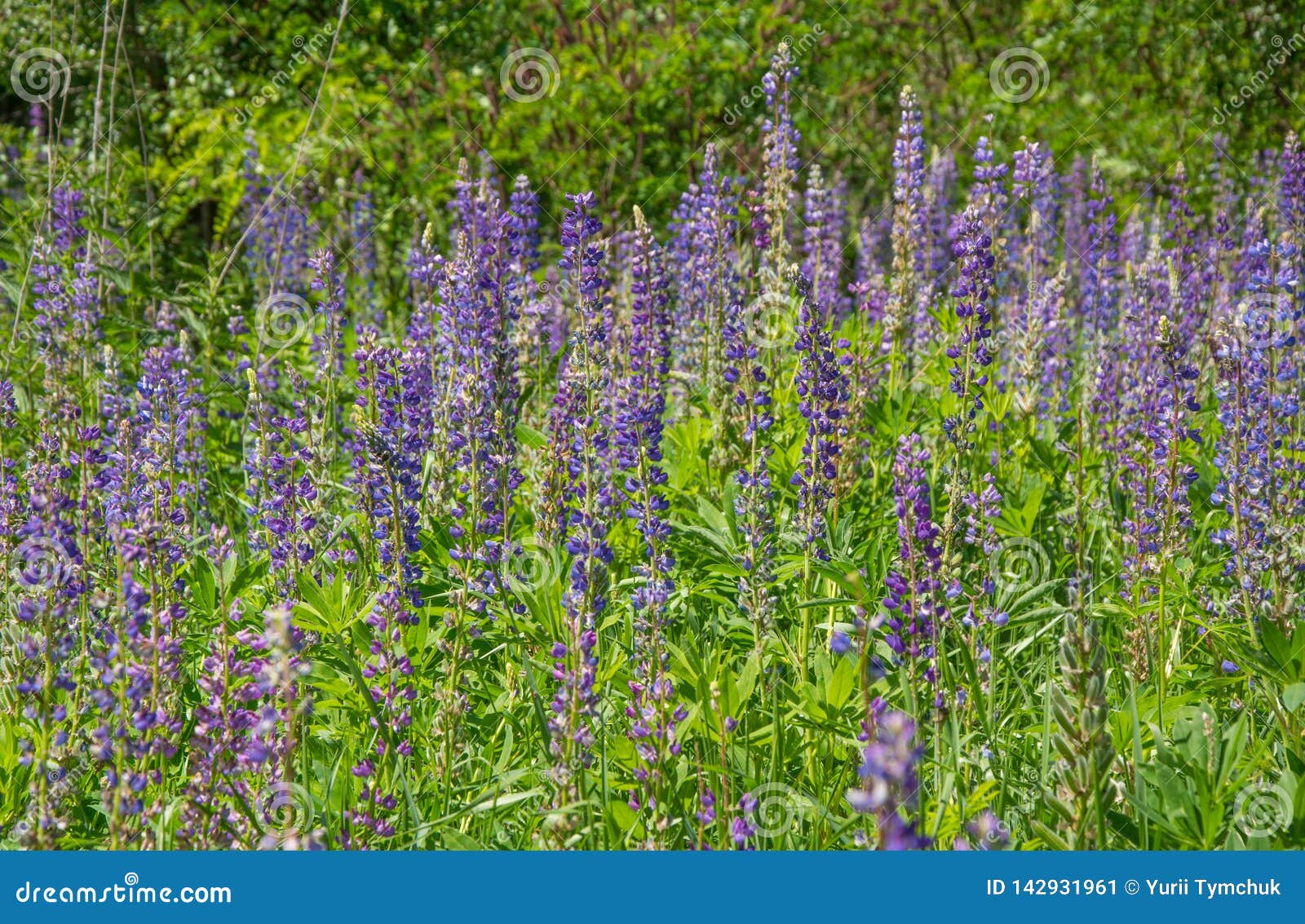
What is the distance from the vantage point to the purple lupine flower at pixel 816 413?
11.3 ft

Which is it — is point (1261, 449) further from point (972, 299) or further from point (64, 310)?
point (64, 310)

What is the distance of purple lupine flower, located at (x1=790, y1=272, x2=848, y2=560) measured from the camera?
3.46 m

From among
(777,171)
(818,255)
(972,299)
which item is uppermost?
(777,171)

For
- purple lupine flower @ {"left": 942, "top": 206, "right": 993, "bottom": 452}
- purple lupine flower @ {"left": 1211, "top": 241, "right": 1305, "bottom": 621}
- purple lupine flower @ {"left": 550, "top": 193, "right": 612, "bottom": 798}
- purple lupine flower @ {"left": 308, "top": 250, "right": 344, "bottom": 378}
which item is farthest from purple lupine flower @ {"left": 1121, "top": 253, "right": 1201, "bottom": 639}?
purple lupine flower @ {"left": 308, "top": 250, "right": 344, "bottom": 378}

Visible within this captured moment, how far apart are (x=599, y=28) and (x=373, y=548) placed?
19.6 feet

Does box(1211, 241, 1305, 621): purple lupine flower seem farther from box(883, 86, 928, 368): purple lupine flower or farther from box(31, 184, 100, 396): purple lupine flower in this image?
box(31, 184, 100, 396): purple lupine flower

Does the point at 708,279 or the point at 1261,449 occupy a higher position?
the point at 708,279

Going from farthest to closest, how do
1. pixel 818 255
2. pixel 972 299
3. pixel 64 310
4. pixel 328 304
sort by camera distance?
pixel 818 255
pixel 64 310
pixel 328 304
pixel 972 299

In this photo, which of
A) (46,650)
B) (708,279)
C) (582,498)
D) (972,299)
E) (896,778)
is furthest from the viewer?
(708,279)

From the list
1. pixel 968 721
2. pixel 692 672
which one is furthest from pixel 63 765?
pixel 968 721

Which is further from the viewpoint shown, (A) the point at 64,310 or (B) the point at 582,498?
(A) the point at 64,310

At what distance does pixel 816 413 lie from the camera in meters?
3.45

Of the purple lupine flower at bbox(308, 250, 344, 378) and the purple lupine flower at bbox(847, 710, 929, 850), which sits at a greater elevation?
the purple lupine flower at bbox(308, 250, 344, 378)

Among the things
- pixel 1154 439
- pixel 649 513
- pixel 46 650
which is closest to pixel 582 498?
pixel 649 513
